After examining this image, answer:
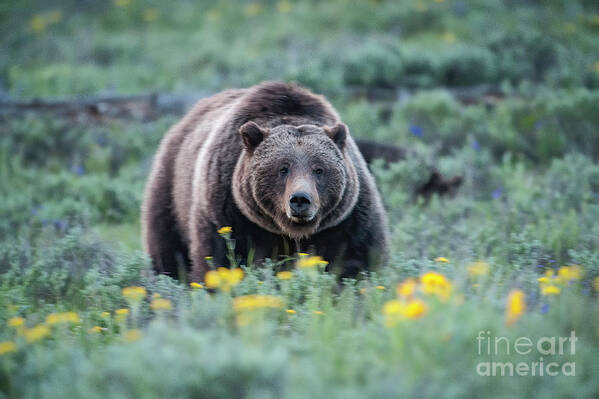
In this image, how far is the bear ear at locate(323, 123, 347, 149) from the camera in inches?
184

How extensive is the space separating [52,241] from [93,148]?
147 inches

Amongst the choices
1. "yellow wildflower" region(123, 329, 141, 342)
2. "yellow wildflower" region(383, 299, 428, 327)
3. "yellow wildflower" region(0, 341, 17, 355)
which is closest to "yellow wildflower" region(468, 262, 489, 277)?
"yellow wildflower" region(383, 299, 428, 327)

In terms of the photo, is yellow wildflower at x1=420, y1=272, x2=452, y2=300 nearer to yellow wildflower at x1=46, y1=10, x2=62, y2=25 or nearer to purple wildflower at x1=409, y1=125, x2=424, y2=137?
purple wildflower at x1=409, y1=125, x2=424, y2=137

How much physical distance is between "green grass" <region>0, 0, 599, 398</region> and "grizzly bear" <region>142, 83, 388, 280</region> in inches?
9.2

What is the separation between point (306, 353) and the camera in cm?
277

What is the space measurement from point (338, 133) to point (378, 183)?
2488 mm

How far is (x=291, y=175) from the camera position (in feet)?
14.7

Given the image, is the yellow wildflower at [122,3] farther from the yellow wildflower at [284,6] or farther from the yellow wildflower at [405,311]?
the yellow wildflower at [405,311]

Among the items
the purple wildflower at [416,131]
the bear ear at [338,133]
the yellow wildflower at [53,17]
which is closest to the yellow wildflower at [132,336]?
the bear ear at [338,133]

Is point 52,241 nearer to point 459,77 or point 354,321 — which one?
point 354,321

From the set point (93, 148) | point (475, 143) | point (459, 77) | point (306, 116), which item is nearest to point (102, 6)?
point (93, 148)

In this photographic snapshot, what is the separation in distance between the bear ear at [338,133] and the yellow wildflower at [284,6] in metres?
12.1

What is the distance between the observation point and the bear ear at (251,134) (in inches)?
181

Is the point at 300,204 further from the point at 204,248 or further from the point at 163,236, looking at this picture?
the point at 163,236
